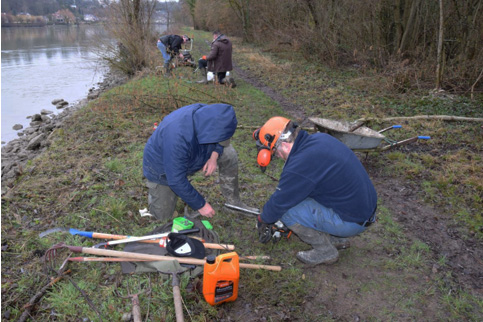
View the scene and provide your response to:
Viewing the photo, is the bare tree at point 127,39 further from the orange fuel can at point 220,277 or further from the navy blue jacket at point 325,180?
the orange fuel can at point 220,277

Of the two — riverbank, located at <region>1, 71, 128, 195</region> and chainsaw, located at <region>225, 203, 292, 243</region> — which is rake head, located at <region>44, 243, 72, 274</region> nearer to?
chainsaw, located at <region>225, 203, 292, 243</region>

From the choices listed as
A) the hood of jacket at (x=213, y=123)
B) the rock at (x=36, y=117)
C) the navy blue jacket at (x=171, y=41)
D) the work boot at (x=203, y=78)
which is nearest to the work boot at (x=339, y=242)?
the hood of jacket at (x=213, y=123)

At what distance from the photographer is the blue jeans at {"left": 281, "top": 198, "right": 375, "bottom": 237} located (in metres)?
3.09

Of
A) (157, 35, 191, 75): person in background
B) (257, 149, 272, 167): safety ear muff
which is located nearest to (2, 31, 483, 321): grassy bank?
(257, 149, 272, 167): safety ear muff

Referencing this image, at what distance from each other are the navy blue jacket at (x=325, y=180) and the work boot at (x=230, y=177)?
3.83 feet

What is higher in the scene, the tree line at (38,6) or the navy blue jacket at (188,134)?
the tree line at (38,6)

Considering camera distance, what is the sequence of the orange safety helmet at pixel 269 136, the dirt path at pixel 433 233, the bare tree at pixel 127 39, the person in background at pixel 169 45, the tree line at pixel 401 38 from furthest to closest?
the bare tree at pixel 127 39 < the person in background at pixel 169 45 < the tree line at pixel 401 38 < the dirt path at pixel 433 233 < the orange safety helmet at pixel 269 136

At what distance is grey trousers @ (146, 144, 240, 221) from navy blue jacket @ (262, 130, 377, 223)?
118 centimetres

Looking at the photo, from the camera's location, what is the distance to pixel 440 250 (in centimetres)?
363

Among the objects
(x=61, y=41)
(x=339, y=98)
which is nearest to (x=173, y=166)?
(x=339, y=98)

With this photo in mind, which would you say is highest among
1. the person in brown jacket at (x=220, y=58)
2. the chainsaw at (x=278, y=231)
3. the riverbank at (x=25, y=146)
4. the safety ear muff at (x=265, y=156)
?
the person in brown jacket at (x=220, y=58)

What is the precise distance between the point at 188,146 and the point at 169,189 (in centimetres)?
98

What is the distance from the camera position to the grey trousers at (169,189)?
3979mm

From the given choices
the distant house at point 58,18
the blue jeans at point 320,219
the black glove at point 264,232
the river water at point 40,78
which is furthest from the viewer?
the distant house at point 58,18
